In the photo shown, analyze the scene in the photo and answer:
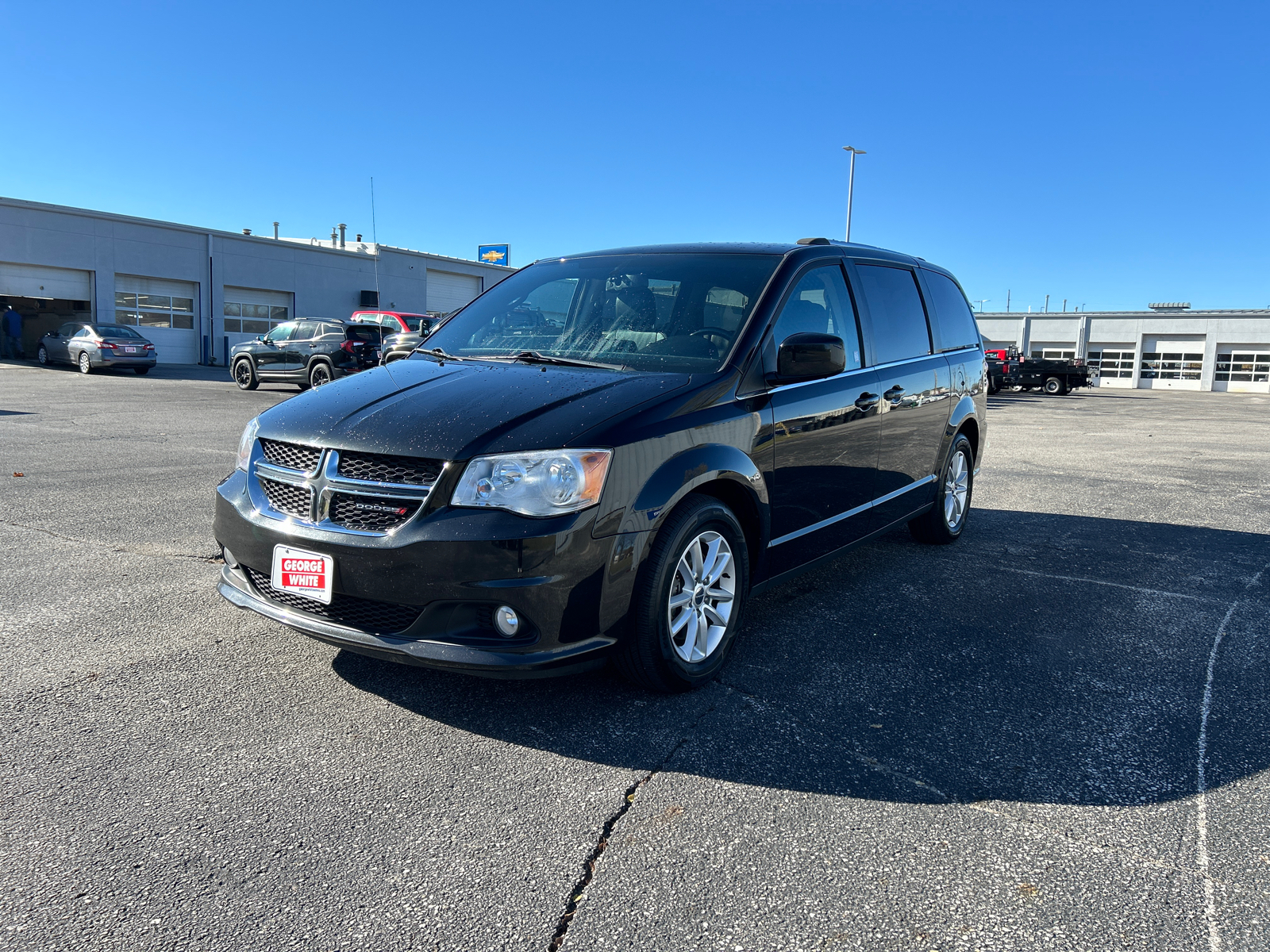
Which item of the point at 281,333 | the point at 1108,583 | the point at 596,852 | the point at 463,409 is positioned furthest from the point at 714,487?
the point at 281,333

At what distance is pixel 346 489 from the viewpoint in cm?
309

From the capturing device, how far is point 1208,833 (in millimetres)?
2578

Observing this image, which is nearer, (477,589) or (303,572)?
(477,589)

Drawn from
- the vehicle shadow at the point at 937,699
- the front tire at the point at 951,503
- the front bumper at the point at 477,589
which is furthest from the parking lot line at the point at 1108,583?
the front bumper at the point at 477,589

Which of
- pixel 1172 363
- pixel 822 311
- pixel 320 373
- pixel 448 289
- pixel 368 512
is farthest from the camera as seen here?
pixel 1172 363

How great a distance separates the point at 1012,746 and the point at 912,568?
2.42 meters

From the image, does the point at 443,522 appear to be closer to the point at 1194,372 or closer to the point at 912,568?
the point at 912,568

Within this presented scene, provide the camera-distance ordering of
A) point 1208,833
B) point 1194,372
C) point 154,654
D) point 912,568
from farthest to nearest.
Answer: point 1194,372 < point 912,568 < point 154,654 < point 1208,833

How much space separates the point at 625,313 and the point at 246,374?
19.9 metres

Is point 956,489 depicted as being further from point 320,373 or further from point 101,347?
point 101,347

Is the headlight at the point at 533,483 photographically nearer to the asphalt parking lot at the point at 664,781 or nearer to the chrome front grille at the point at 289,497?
the chrome front grille at the point at 289,497

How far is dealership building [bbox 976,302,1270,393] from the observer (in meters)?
52.9

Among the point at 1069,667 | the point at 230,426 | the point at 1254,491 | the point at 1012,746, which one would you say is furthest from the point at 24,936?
the point at 230,426

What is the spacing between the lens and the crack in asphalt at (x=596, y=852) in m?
2.10
